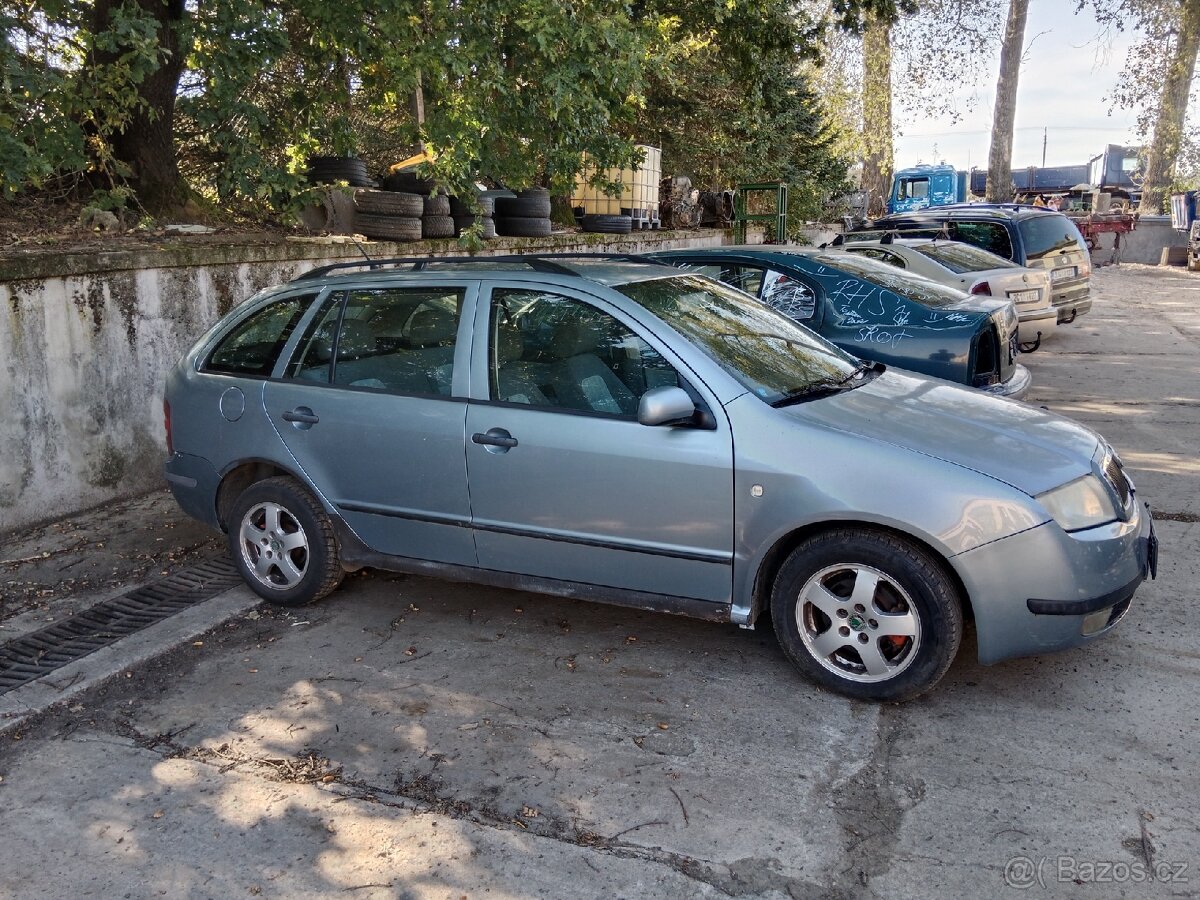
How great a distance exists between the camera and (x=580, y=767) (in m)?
3.55

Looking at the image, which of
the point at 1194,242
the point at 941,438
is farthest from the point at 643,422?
the point at 1194,242

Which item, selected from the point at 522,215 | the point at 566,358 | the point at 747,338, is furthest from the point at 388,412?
the point at 522,215

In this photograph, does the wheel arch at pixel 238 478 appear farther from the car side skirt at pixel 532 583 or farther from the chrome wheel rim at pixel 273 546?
the car side skirt at pixel 532 583

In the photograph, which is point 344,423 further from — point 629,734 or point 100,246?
point 100,246

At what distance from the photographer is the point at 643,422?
12.9ft

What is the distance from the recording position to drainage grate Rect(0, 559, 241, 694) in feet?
14.6

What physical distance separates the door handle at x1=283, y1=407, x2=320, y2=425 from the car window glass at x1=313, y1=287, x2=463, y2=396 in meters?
0.19

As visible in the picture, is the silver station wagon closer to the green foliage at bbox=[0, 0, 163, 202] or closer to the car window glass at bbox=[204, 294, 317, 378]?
the car window glass at bbox=[204, 294, 317, 378]

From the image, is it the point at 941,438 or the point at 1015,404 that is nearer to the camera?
the point at 941,438

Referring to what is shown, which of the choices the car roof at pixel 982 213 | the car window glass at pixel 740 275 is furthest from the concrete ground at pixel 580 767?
the car roof at pixel 982 213

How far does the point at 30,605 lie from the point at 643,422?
3.32 meters

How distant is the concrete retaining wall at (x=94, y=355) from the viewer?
6078 millimetres

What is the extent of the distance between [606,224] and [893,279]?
300 inches

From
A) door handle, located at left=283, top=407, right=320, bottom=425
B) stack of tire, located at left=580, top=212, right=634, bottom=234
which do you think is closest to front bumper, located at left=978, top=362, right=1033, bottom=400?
door handle, located at left=283, top=407, right=320, bottom=425
